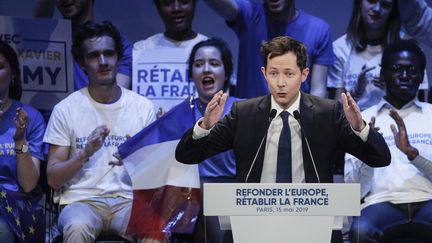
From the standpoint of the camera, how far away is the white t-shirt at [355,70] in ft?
16.8

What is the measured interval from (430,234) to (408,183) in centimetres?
42

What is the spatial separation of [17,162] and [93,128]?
51cm

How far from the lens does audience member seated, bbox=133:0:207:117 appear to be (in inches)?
203

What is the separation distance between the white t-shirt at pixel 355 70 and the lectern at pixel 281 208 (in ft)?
7.65

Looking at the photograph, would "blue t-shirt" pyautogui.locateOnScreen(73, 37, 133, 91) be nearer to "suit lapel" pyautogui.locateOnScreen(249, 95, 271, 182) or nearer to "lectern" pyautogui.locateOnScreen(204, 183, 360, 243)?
"suit lapel" pyautogui.locateOnScreen(249, 95, 271, 182)

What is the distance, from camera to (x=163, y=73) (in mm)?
5176

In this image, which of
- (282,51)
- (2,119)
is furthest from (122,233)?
(282,51)

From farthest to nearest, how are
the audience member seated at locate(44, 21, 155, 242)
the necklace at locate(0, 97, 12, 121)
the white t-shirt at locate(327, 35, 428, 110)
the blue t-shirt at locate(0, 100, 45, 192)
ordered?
the white t-shirt at locate(327, 35, 428, 110) < the necklace at locate(0, 97, 12, 121) < the blue t-shirt at locate(0, 100, 45, 192) < the audience member seated at locate(44, 21, 155, 242)

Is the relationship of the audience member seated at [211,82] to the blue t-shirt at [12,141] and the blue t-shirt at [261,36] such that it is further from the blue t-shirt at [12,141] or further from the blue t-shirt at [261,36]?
the blue t-shirt at [12,141]

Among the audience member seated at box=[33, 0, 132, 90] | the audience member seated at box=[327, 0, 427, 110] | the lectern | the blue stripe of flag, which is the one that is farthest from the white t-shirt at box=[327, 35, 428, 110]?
the lectern

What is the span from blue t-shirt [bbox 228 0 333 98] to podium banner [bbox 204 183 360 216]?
226 centimetres

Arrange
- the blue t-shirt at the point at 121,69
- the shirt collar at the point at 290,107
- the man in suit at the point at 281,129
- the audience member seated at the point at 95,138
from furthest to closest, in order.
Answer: the blue t-shirt at the point at 121,69 < the audience member seated at the point at 95,138 < the shirt collar at the point at 290,107 < the man in suit at the point at 281,129

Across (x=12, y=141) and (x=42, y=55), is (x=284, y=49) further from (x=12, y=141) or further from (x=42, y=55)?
(x=42, y=55)

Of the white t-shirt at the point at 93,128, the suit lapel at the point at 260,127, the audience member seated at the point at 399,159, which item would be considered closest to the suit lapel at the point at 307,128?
the suit lapel at the point at 260,127
